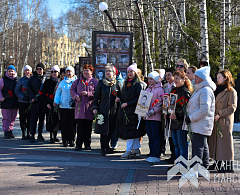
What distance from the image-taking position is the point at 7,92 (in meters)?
Answer: 10.4

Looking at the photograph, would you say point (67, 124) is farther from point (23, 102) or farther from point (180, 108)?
point (180, 108)

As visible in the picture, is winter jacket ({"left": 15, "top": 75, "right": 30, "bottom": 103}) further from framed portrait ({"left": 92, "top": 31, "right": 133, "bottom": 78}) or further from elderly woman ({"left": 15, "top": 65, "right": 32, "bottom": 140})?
framed portrait ({"left": 92, "top": 31, "right": 133, "bottom": 78})

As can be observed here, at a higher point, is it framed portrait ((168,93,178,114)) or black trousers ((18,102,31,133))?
framed portrait ((168,93,178,114))

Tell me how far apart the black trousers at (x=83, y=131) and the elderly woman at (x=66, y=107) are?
0.59 meters

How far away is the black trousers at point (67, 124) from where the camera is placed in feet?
29.4

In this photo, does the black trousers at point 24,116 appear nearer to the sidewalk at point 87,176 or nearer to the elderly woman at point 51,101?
the elderly woman at point 51,101

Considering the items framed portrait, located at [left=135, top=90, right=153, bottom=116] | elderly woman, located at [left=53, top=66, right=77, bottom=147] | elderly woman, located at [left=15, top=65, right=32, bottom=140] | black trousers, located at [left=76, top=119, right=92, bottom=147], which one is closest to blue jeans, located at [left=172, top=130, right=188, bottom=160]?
framed portrait, located at [left=135, top=90, right=153, bottom=116]

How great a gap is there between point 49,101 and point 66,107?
0.99 metres

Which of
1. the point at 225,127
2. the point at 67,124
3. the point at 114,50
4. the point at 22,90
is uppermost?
the point at 114,50

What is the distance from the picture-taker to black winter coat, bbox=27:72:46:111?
9.76 m

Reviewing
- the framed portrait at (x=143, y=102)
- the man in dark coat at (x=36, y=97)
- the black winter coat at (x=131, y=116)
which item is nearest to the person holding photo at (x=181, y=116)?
the framed portrait at (x=143, y=102)

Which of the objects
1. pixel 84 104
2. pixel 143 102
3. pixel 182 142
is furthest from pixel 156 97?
pixel 84 104

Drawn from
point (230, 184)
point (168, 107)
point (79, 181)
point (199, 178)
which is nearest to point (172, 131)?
point (168, 107)

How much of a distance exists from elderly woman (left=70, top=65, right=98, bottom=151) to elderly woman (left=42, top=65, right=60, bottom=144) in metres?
1.25
